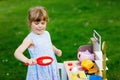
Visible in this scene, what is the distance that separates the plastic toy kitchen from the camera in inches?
209

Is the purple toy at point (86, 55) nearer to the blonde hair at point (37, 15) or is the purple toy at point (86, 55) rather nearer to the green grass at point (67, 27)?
the blonde hair at point (37, 15)

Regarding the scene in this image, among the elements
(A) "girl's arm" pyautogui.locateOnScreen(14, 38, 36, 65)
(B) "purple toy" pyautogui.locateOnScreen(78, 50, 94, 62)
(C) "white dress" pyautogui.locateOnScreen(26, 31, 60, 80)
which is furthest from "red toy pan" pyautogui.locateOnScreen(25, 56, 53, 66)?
(B) "purple toy" pyautogui.locateOnScreen(78, 50, 94, 62)

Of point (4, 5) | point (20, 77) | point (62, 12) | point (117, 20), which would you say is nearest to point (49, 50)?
point (20, 77)

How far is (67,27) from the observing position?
10.2 metres

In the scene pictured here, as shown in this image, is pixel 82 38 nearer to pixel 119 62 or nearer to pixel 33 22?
pixel 119 62

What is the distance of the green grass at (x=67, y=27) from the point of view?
25.3 ft

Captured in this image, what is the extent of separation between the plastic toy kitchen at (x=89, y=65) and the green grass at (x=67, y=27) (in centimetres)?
121

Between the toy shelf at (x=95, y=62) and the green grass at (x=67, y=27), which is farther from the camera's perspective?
the green grass at (x=67, y=27)

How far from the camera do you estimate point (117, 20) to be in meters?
10.5

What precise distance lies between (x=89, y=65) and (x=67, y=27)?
4772 millimetres

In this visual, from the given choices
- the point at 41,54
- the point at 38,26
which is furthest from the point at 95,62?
the point at 38,26

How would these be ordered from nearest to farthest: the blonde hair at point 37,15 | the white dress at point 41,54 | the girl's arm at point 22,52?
the girl's arm at point 22,52 → the blonde hair at point 37,15 → the white dress at point 41,54

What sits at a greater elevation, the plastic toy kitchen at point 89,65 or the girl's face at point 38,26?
the girl's face at point 38,26

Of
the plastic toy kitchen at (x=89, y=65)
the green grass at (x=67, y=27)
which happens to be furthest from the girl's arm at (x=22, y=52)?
the green grass at (x=67, y=27)
